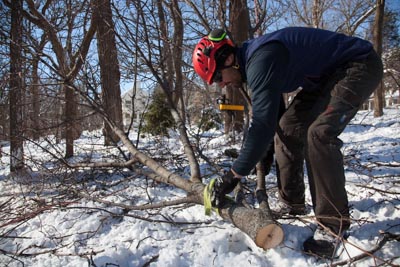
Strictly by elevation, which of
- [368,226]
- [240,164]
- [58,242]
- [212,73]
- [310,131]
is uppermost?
[212,73]

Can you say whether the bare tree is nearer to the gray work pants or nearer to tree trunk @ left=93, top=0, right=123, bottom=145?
tree trunk @ left=93, top=0, right=123, bottom=145

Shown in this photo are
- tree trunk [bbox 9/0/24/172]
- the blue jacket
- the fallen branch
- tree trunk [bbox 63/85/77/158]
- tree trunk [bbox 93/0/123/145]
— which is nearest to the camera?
the fallen branch

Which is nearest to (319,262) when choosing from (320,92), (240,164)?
(240,164)

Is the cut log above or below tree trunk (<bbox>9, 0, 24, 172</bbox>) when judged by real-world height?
below

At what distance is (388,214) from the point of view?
7.48ft

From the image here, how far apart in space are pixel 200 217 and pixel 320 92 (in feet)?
4.82

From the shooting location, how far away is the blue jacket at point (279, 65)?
5.96 feet

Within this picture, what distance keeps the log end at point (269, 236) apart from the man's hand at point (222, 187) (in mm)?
362

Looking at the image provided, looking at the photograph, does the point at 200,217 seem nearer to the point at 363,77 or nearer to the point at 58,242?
the point at 58,242

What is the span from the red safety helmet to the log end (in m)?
1.17

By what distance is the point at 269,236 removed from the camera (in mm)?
1768

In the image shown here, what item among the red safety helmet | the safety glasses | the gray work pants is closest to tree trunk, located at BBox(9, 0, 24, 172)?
the red safety helmet

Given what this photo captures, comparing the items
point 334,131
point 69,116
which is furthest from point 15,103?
point 334,131

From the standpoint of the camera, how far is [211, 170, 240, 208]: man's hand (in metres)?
1.95
